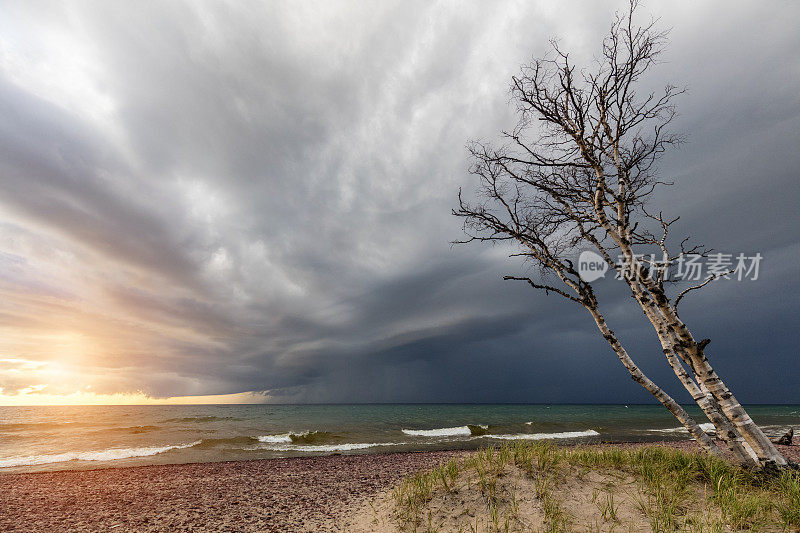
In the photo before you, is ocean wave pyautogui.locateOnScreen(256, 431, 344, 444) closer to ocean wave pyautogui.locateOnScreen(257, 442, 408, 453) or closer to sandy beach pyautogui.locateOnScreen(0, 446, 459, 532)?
ocean wave pyautogui.locateOnScreen(257, 442, 408, 453)

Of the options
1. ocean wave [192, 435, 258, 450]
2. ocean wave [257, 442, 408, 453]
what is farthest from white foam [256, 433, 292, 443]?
ocean wave [257, 442, 408, 453]

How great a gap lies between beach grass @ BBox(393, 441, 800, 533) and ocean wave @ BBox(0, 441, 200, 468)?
2117cm

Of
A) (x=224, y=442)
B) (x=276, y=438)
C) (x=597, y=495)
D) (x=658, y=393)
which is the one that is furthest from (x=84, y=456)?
(x=658, y=393)

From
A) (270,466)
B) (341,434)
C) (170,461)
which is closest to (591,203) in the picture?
(270,466)

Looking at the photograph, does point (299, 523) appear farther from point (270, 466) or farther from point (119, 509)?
point (270, 466)

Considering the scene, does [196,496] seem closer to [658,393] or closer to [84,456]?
[658,393]

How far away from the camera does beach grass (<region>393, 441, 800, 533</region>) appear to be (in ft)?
16.9

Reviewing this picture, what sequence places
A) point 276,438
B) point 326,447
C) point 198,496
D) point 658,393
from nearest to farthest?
point 658,393
point 198,496
point 326,447
point 276,438

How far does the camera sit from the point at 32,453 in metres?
20.5

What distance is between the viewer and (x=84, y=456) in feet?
62.0

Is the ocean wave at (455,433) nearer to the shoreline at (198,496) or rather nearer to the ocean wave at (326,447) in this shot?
the ocean wave at (326,447)

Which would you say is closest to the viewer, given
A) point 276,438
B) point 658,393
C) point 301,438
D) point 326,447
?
point 658,393

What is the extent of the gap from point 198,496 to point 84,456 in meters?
16.4

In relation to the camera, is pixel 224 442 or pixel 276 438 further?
pixel 276 438
